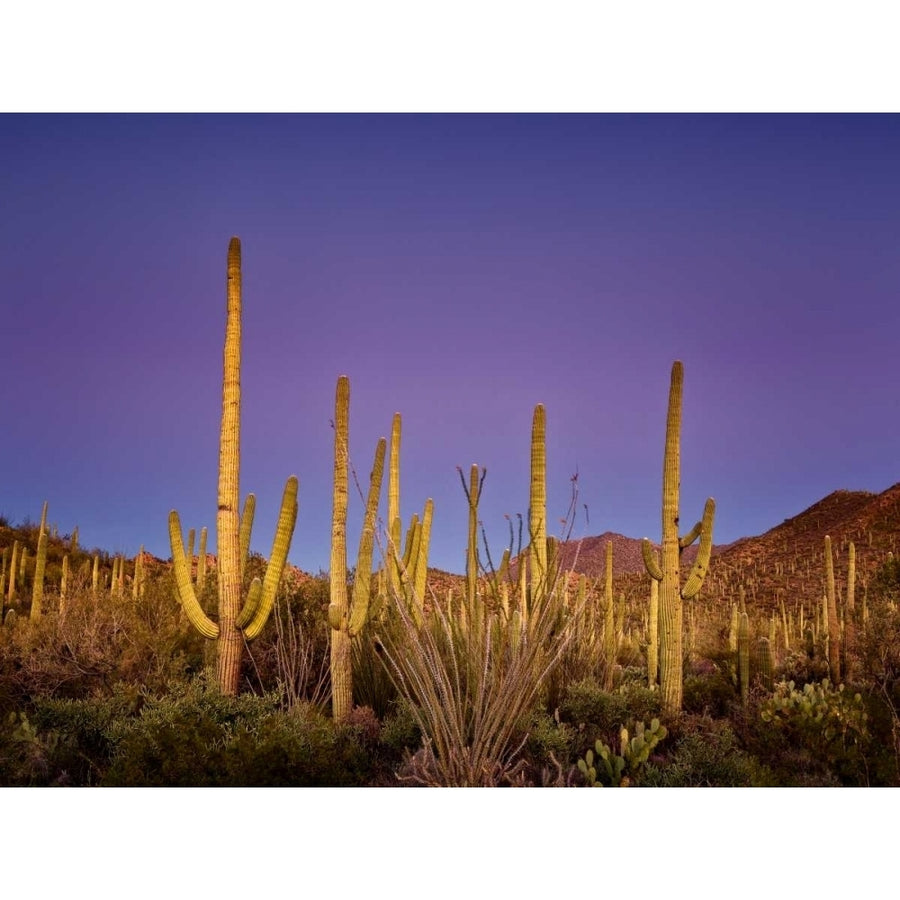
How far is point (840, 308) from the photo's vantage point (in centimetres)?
694

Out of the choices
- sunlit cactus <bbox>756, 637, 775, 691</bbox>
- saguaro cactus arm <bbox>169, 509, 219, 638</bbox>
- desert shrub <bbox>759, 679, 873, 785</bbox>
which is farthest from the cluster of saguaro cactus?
sunlit cactus <bbox>756, 637, 775, 691</bbox>

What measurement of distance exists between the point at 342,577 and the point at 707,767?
8.61 ft

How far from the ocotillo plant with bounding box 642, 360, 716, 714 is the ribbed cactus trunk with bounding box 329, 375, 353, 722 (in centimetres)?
221

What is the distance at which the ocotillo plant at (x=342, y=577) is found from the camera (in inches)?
250

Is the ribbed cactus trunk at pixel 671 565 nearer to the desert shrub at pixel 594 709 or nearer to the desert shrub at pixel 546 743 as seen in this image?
the desert shrub at pixel 594 709

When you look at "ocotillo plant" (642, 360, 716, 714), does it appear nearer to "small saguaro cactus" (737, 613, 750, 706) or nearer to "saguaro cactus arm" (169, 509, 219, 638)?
"small saguaro cactus" (737, 613, 750, 706)

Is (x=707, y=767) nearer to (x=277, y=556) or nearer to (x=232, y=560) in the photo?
(x=277, y=556)

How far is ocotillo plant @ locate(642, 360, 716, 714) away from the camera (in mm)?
6645

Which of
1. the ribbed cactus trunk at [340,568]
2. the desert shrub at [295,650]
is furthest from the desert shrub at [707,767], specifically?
the desert shrub at [295,650]

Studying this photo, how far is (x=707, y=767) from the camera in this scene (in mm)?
5723

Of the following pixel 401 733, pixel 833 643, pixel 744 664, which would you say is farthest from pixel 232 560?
pixel 833 643

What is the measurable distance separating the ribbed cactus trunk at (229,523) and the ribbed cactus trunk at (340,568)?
65 cm
